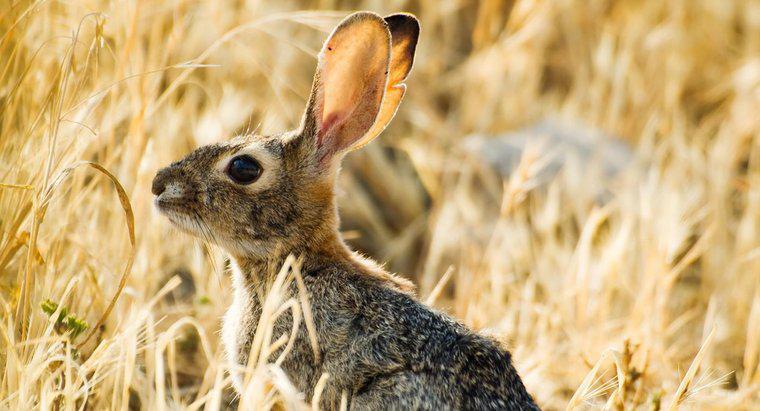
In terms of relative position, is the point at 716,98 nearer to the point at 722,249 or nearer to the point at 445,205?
the point at 722,249

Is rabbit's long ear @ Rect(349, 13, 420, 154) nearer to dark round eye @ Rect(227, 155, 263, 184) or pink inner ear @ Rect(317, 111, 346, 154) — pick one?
pink inner ear @ Rect(317, 111, 346, 154)

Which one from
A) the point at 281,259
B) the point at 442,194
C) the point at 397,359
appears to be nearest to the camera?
the point at 397,359

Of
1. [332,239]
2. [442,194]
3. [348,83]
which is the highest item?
[348,83]

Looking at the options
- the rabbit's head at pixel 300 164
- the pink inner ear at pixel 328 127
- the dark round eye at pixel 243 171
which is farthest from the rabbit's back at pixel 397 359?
the pink inner ear at pixel 328 127

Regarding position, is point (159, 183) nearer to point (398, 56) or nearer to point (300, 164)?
point (300, 164)

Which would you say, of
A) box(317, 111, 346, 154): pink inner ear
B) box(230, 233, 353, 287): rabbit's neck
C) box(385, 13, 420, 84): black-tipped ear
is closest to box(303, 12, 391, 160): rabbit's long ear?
box(317, 111, 346, 154): pink inner ear

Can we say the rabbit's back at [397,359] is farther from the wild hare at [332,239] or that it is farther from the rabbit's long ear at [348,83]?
the rabbit's long ear at [348,83]

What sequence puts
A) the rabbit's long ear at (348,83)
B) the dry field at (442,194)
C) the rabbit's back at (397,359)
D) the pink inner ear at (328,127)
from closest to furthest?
the rabbit's back at (397,359) → the dry field at (442,194) → the rabbit's long ear at (348,83) → the pink inner ear at (328,127)

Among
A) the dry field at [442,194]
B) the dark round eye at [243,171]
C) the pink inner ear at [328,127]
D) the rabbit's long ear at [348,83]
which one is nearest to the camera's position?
the dry field at [442,194]

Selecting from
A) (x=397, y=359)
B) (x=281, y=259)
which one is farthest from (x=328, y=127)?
(x=397, y=359)
